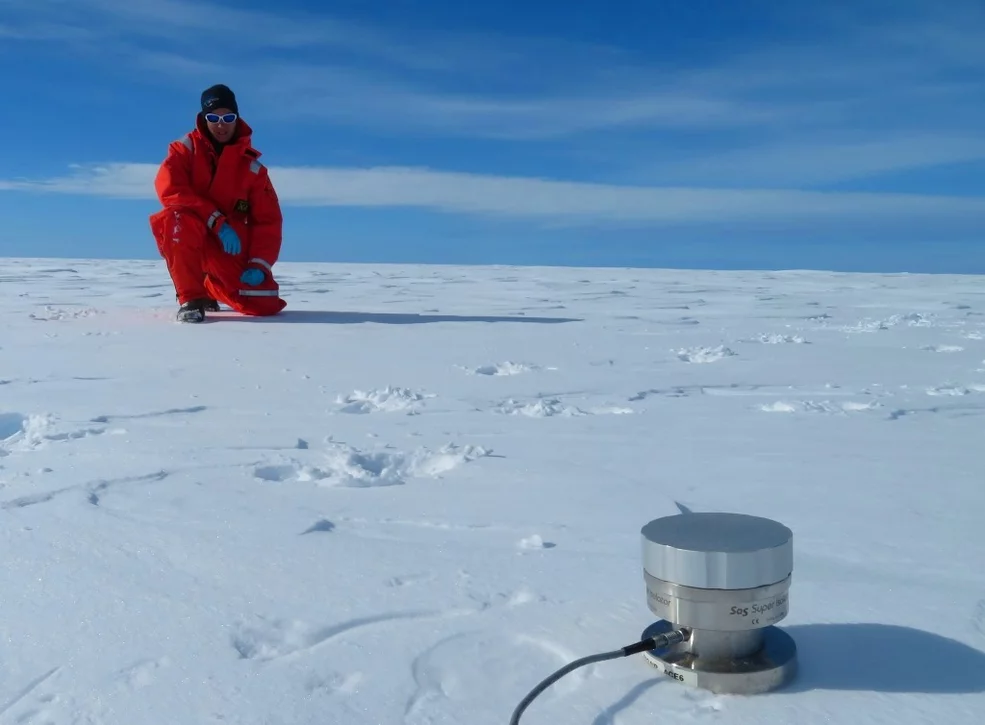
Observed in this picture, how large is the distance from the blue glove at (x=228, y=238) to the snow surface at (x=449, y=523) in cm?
125

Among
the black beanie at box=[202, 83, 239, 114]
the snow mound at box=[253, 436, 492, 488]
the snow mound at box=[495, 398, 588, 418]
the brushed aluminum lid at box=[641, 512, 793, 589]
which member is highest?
the black beanie at box=[202, 83, 239, 114]

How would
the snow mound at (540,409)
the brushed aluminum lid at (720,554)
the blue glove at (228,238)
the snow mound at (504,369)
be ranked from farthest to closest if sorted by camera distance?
the blue glove at (228,238) → the snow mound at (504,369) → the snow mound at (540,409) → the brushed aluminum lid at (720,554)

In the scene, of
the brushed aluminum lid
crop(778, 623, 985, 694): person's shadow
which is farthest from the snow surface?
the brushed aluminum lid

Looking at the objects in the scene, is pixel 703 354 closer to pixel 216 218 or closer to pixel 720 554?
pixel 216 218

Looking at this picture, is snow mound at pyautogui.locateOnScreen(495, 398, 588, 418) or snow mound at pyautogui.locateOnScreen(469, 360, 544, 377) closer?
snow mound at pyautogui.locateOnScreen(495, 398, 588, 418)

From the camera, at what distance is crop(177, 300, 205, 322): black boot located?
4.72 meters

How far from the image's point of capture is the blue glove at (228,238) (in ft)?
15.8

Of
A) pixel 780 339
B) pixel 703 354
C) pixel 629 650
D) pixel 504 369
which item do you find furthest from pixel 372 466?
pixel 780 339

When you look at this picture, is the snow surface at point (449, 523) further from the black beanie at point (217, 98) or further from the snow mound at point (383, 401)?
the black beanie at point (217, 98)

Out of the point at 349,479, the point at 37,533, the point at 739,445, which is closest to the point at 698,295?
the point at 739,445

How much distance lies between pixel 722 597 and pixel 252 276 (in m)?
4.49

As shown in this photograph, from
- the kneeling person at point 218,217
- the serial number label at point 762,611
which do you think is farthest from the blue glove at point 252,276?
the serial number label at point 762,611

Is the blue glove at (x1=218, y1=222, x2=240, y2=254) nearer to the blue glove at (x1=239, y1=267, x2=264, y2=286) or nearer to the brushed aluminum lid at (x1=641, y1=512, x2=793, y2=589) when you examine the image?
the blue glove at (x1=239, y1=267, x2=264, y2=286)

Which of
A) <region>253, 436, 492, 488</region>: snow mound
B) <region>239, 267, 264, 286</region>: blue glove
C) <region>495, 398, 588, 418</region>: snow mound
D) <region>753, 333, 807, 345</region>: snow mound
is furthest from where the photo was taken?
<region>239, 267, 264, 286</region>: blue glove
